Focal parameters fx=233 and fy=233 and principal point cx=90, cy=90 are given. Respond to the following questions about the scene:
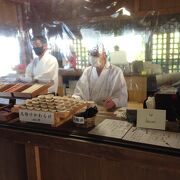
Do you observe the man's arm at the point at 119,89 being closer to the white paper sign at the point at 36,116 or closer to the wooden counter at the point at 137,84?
the wooden counter at the point at 137,84

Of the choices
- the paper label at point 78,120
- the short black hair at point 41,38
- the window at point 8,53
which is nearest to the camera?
the paper label at point 78,120

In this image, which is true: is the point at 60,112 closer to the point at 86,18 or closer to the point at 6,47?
the point at 86,18

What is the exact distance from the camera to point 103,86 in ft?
8.14

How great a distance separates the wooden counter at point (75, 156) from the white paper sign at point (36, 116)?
0.03 m

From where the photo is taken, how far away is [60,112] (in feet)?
4.53

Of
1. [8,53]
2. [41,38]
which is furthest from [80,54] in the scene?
[8,53]

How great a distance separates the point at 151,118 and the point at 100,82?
127 cm

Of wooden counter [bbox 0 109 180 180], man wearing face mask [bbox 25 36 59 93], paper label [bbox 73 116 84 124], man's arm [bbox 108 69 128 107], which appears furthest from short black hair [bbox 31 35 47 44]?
paper label [bbox 73 116 84 124]

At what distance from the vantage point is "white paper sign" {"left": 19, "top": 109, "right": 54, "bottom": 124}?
1381 mm

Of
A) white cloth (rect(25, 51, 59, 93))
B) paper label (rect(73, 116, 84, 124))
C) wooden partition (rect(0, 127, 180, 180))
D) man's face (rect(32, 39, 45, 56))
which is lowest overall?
wooden partition (rect(0, 127, 180, 180))

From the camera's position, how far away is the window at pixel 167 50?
2.89m

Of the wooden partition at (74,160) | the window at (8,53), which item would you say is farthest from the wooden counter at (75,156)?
the window at (8,53)

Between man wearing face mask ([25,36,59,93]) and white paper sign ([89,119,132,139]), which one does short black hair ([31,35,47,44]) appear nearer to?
man wearing face mask ([25,36,59,93])

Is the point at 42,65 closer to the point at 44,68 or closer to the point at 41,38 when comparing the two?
the point at 44,68
